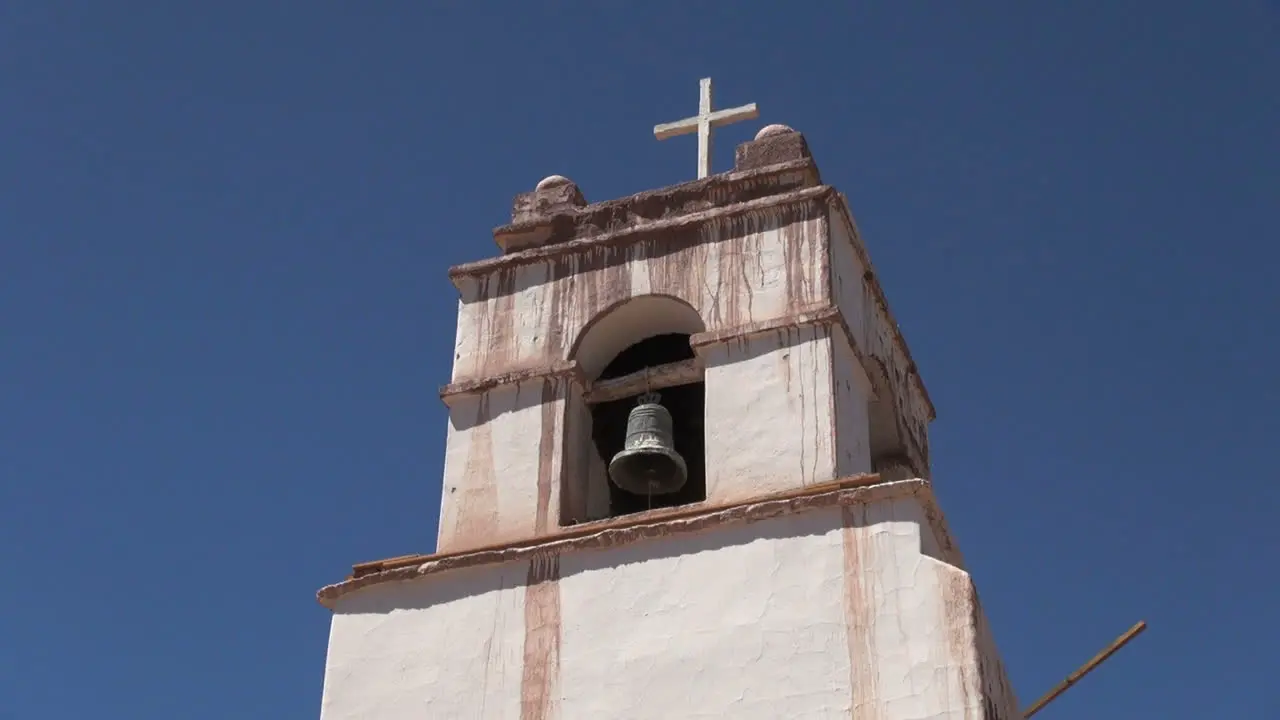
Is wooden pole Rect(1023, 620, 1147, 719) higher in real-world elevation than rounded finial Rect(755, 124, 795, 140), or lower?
lower

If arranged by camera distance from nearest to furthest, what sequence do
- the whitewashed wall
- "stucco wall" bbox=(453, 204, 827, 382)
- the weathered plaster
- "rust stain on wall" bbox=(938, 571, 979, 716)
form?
"rust stain on wall" bbox=(938, 571, 979, 716) → the whitewashed wall → the weathered plaster → "stucco wall" bbox=(453, 204, 827, 382)

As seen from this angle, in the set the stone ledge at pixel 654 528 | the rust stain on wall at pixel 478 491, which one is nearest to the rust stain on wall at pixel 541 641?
the stone ledge at pixel 654 528

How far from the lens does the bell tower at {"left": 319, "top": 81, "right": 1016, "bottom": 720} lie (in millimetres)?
9727

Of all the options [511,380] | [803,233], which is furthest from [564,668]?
[803,233]

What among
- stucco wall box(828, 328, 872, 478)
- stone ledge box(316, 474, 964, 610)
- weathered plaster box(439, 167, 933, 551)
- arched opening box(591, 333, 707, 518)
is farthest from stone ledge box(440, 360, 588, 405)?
stucco wall box(828, 328, 872, 478)

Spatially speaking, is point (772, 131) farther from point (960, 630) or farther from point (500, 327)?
point (960, 630)

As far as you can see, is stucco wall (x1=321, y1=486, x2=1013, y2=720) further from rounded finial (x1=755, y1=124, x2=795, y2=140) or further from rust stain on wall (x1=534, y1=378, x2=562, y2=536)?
rounded finial (x1=755, y1=124, x2=795, y2=140)

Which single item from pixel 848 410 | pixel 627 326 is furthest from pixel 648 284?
pixel 848 410

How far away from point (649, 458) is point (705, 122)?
109 inches

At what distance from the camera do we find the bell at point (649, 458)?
11.3m

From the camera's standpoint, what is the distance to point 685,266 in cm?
1185

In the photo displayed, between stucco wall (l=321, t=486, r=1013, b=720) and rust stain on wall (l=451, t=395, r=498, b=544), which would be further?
rust stain on wall (l=451, t=395, r=498, b=544)

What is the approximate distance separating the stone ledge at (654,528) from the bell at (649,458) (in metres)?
0.69

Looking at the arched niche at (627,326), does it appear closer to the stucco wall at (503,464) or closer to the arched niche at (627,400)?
the arched niche at (627,400)
